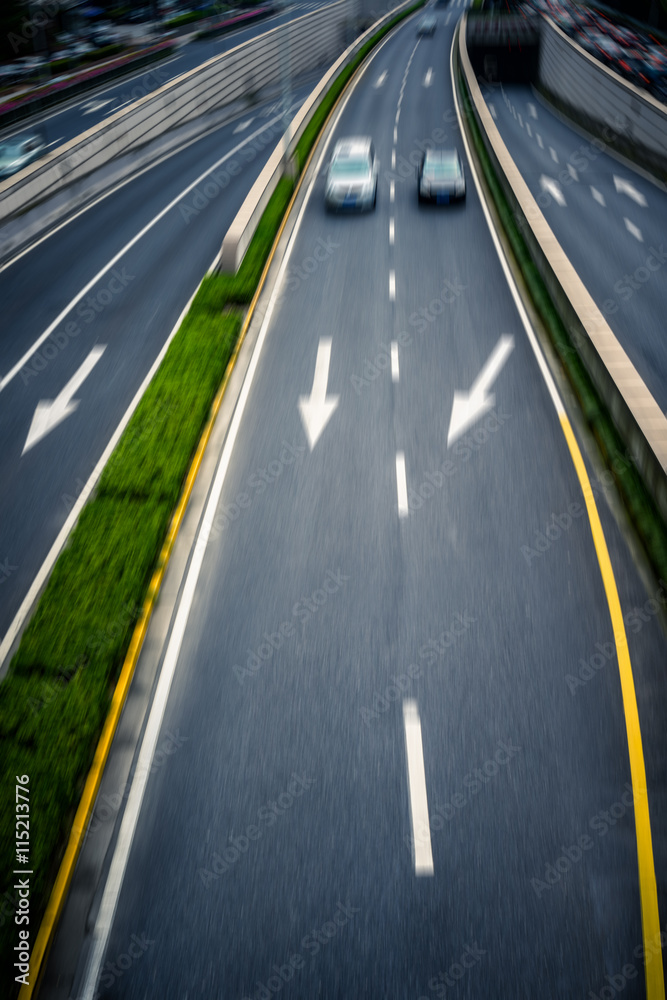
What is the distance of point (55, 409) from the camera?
14016 millimetres

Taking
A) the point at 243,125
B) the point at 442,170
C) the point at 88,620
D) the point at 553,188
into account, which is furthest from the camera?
the point at 243,125

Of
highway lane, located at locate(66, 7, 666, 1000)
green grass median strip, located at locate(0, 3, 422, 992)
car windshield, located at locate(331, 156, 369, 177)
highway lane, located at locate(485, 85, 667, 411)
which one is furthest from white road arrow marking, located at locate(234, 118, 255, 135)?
highway lane, located at locate(66, 7, 666, 1000)

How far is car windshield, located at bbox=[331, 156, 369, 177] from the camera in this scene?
23672mm

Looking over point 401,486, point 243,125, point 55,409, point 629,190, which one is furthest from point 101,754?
point 243,125

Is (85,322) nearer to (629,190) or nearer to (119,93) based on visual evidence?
(629,190)

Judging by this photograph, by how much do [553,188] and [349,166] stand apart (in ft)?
29.1

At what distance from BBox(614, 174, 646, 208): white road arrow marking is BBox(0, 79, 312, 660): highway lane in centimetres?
1544

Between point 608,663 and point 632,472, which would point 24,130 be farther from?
point 608,663

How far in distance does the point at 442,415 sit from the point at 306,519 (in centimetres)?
402

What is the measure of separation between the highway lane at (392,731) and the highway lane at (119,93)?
28.4 meters

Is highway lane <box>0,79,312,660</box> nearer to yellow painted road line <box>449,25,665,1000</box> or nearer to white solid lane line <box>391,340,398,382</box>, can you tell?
white solid lane line <box>391,340,398,382</box>

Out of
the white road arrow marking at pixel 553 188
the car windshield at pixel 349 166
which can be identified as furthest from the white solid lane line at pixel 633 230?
the car windshield at pixel 349 166

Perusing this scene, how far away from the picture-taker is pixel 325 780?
7.49 metres

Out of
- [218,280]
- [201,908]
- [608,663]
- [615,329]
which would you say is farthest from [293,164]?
[201,908]
